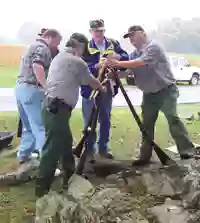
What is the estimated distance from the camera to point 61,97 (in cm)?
272

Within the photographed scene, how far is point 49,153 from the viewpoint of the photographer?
110 inches

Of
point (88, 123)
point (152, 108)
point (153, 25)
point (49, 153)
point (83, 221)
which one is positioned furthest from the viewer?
point (153, 25)

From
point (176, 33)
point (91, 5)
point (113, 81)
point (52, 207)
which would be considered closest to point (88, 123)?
point (113, 81)

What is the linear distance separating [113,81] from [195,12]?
4.13 feet

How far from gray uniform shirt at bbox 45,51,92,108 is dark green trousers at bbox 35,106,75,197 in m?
0.10

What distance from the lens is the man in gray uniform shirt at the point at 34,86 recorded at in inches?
121

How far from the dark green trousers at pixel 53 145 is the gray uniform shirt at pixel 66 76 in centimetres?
10

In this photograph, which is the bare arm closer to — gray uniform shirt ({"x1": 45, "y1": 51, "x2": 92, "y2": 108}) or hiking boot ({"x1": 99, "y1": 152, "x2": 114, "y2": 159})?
gray uniform shirt ({"x1": 45, "y1": 51, "x2": 92, "y2": 108})

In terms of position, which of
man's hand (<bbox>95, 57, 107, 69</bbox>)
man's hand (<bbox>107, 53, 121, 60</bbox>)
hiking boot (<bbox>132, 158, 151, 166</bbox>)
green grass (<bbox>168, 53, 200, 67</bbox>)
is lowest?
hiking boot (<bbox>132, 158, 151, 166</bbox>)

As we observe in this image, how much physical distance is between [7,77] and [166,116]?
4.74 ft

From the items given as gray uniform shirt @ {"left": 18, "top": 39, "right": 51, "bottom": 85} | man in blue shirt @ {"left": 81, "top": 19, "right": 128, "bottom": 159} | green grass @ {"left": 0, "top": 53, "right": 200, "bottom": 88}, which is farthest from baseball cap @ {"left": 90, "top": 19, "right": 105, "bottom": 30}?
green grass @ {"left": 0, "top": 53, "right": 200, "bottom": 88}

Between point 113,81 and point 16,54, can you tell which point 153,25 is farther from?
point 16,54

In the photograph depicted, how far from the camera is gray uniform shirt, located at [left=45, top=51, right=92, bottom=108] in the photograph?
2.70 meters

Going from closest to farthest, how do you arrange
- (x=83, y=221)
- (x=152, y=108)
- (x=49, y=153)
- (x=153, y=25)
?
(x=83, y=221), (x=49, y=153), (x=152, y=108), (x=153, y=25)
